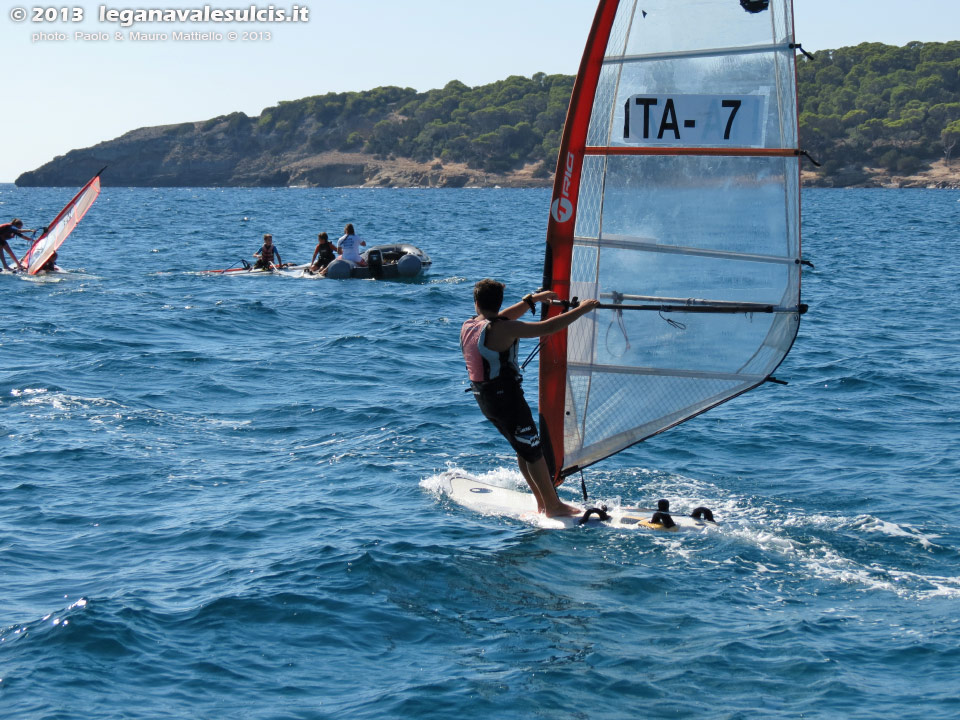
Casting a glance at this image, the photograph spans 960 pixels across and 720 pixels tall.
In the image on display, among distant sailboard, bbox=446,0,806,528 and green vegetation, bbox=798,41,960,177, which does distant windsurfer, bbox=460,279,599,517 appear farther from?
green vegetation, bbox=798,41,960,177

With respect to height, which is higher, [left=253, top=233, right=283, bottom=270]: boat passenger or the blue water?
[left=253, top=233, right=283, bottom=270]: boat passenger

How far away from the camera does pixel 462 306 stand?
72.5 ft

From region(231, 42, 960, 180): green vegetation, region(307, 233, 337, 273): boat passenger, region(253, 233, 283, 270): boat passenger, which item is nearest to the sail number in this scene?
region(307, 233, 337, 273): boat passenger

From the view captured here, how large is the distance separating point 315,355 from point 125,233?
113 feet

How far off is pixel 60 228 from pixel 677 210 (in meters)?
19.8

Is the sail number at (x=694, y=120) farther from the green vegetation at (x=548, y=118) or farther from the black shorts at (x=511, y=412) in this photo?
the green vegetation at (x=548, y=118)

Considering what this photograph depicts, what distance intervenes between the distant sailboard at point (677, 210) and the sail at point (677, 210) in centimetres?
1

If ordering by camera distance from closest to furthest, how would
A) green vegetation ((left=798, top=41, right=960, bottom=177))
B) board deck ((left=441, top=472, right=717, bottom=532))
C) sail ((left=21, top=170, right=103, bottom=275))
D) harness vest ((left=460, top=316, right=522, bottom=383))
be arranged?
harness vest ((left=460, top=316, right=522, bottom=383)) → board deck ((left=441, top=472, right=717, bottom=532)) → sail ((left=21, top=170, right=103, bottom=275)) → green vegetation ((left=798, top=41, right=960, bottom=177))

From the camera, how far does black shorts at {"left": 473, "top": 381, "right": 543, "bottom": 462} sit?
8086 mm

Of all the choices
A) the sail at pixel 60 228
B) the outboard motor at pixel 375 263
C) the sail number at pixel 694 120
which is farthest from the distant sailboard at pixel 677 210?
the sail at pixel 60 228

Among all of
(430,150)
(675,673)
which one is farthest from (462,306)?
(430,150)

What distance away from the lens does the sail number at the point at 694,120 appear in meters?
7.70

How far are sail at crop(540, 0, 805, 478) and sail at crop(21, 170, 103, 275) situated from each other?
17.6 meters

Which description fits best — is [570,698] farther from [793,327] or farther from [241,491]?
[241,491]
